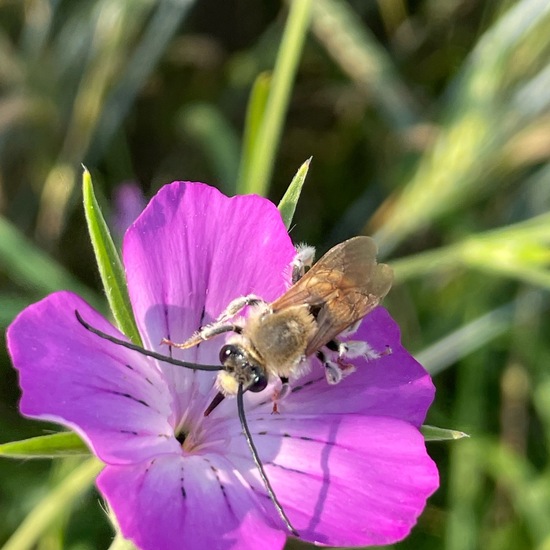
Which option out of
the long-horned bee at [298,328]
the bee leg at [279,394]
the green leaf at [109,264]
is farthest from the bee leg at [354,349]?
the green leaf at [109,264]

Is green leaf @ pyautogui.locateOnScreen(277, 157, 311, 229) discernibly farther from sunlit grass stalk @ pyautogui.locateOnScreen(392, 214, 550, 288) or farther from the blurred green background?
sunlit grass stalk @ pyautogui.locateOnScreen(392, 214, 550, 288)

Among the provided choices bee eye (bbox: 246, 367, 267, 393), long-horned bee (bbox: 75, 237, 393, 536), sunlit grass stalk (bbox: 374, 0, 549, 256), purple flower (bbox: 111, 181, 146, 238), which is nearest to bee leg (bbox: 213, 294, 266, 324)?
long-horned bee (bbox: 75, 237, 393, 536)

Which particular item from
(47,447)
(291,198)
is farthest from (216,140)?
(47,447)

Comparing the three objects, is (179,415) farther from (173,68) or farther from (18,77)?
(173,68)

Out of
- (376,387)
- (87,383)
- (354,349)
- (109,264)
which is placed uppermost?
(109,264)

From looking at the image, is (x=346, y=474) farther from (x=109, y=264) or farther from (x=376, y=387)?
(x=109, y=264)

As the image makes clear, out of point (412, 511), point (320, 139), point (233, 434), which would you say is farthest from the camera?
point (320, 139)

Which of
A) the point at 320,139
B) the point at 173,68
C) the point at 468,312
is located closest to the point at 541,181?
the point at 468,312
